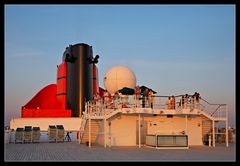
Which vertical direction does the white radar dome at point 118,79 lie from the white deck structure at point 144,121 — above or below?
above

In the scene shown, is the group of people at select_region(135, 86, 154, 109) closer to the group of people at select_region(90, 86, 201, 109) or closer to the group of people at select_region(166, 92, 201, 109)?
the group of people at select_region(90, 86, 201, 109)

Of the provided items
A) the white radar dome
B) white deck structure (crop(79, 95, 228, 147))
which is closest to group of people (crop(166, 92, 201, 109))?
white deck structure (crop(79, 95, 228, 147))

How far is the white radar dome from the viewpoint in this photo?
22688 mm

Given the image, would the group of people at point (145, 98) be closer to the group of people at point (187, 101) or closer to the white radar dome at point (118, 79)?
the group of people at point (187, 101)

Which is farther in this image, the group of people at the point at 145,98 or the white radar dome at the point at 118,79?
the white radar dome at the point at 118,79

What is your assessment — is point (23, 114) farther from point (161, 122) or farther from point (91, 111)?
point (161, 122)

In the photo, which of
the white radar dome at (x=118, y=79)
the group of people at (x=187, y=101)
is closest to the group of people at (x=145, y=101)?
the group of people at (x=187, y=101)

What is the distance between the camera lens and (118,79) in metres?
22.7

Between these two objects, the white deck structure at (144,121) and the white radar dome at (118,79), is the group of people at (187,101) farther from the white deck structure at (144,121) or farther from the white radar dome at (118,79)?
the white radar dome at (118,79)

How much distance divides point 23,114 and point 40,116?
4.73 feet

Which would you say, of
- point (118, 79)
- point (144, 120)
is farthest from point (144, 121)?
point (118, 79)

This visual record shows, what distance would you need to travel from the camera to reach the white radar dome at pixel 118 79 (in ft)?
74.4

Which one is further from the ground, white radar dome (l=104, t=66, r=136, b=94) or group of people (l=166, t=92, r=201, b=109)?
white radar dome (l=104, t=66, r=136, b=94)
